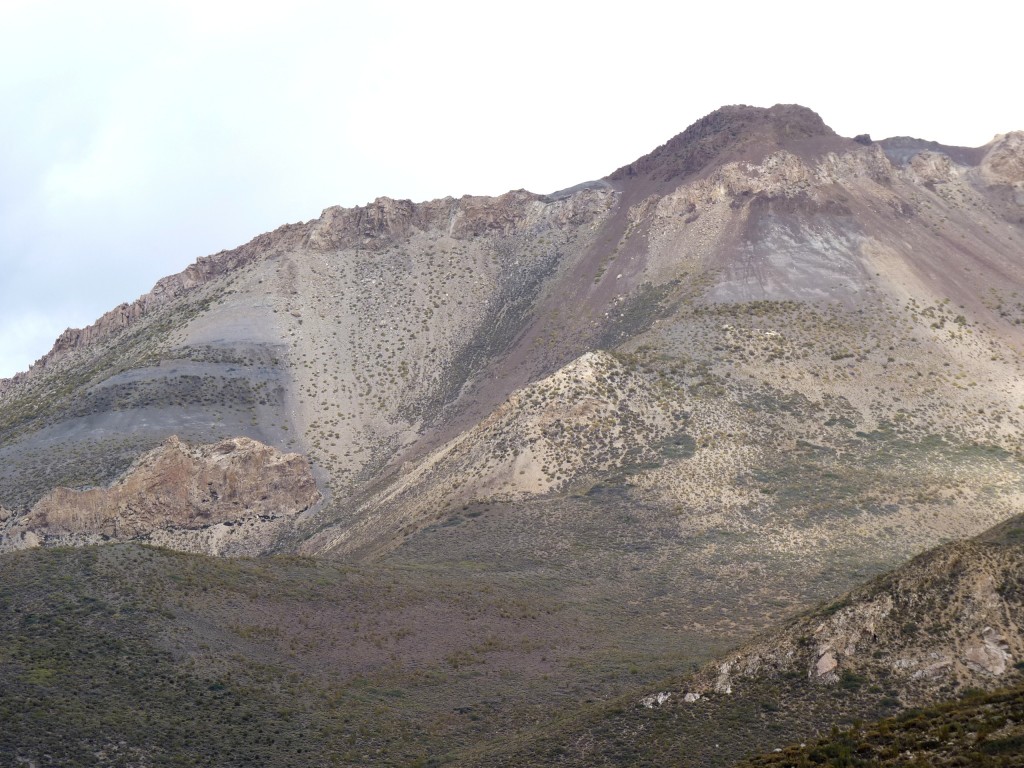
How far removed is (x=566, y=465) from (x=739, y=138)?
2181 inches

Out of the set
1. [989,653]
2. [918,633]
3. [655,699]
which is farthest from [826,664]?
[655,699]

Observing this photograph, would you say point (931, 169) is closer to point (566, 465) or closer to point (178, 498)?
point (566, 465)

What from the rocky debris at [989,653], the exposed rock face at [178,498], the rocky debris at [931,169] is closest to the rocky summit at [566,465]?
the rocky debris at [989,653]

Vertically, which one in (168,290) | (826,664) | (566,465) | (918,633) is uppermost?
(168,290)

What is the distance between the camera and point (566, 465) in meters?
67.9

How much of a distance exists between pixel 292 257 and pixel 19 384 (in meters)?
34.8

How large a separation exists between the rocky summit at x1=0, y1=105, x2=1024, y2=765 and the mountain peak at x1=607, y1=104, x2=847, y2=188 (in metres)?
0.49

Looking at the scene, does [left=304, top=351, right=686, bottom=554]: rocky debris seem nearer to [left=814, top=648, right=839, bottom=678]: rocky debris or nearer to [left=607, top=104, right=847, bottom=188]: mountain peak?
[left=814, top=648, right=839, bottom=678]: rocky debris

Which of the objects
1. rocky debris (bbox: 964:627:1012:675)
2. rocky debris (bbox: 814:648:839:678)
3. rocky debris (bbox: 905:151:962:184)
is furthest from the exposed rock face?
rocky debris (bbox: 905:151:962:184)

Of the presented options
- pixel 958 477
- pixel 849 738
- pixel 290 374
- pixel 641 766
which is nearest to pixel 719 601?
pixel 958 477

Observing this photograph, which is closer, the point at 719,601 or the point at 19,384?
the point at 719,601

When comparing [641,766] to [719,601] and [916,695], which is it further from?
[719,601]

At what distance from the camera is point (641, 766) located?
29.5 metres

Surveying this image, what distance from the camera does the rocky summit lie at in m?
33.7
